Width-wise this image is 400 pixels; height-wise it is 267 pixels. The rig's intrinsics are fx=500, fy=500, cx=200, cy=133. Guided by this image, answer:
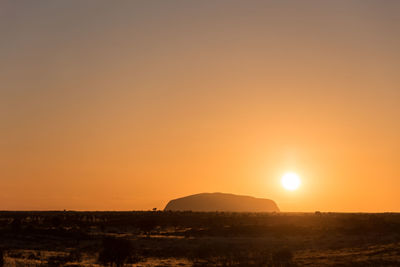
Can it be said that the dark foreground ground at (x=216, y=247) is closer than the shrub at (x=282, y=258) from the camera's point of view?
No

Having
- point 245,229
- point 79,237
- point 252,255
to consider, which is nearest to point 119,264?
point 252,255

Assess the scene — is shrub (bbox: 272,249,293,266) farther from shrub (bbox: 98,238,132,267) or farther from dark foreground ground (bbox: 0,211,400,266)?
shrub (bbox: 98,238,132,267)

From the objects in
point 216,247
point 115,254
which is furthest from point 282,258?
point 115,254

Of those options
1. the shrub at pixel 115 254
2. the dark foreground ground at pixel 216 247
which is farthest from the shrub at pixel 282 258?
the shrub at pixel 115 254

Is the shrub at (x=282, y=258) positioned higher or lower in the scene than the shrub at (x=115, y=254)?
lower

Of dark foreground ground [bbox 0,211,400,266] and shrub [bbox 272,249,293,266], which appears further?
dark foreground ground [bbox 0,211,400,266]

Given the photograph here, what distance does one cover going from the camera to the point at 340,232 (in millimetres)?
64625

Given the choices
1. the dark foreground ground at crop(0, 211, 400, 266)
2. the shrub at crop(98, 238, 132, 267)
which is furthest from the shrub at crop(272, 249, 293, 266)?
the shrub at crop(98, 238, 132, 267)

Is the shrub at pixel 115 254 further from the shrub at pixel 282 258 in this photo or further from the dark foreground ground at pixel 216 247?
the shrub at pixel 282 258

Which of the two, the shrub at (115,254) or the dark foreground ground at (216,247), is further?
the dark foreground ground at (216,247)

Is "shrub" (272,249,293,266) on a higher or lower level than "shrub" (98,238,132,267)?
lower

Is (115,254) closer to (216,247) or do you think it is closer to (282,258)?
(282,258)

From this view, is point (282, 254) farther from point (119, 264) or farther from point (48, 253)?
point (48, 253)

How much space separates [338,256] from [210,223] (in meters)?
43.9
